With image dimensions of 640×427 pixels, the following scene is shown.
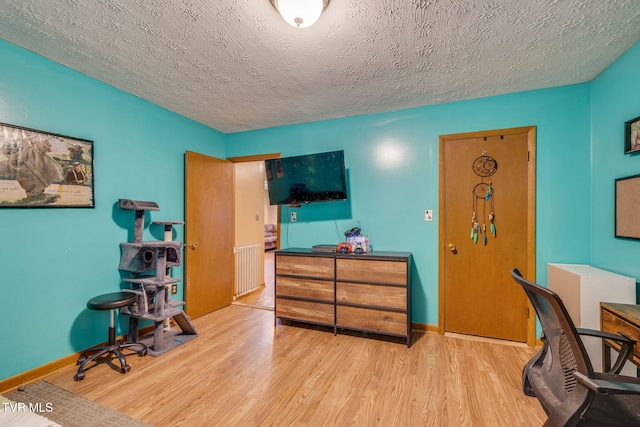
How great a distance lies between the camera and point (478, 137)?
9.12ft

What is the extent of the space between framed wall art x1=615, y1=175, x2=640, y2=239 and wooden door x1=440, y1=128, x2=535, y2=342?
0.59 meters

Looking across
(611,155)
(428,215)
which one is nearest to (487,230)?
(428,215)

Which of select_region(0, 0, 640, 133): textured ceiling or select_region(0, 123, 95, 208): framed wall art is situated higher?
select_region(0, 0, 640, 133): textured ceiling

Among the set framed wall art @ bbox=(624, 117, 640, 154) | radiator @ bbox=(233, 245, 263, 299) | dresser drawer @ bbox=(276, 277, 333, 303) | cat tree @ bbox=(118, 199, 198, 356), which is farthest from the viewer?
radiator @ bbox=(233, 245, 263, 299)

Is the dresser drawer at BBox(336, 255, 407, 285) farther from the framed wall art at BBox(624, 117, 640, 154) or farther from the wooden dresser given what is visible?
the framed wall art at BBox(624, 117, 640, 154)

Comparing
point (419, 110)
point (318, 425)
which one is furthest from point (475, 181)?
point (318, 425)

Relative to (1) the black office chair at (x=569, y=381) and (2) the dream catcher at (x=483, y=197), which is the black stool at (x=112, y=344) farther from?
(2) the dream catcher at (x=483, y=197)

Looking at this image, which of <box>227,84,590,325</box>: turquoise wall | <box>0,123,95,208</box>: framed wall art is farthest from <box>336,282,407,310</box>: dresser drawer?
<box>0,123,95,208</box>: framed wall art

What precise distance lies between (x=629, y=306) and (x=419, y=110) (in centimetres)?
233

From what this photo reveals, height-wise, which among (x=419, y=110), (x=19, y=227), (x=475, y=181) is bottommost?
(x=19, y=227)

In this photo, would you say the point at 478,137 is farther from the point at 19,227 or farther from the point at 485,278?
the point at 19,227

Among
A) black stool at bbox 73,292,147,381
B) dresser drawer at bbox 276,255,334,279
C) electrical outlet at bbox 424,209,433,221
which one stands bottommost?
black stool at bbox 73,292,147,381

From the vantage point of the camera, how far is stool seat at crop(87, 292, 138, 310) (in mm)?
2062

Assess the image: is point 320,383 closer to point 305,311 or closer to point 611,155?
point 305,311
